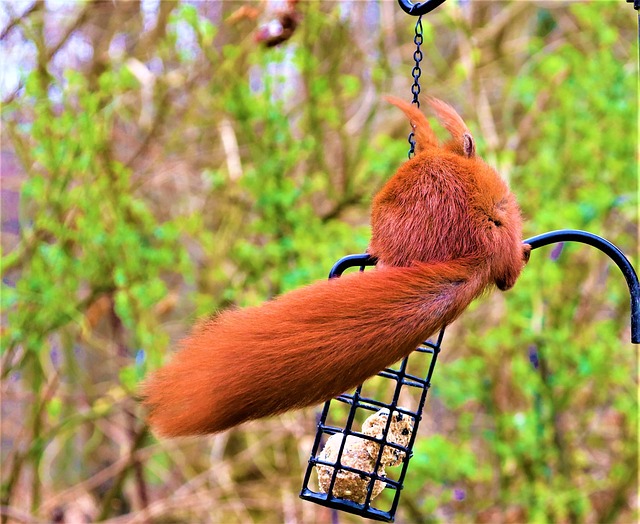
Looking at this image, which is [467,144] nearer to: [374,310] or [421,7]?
[421,7]

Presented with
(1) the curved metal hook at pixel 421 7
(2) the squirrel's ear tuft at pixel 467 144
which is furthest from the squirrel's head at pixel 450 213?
(1) the curved metal hook at pixel 421 7

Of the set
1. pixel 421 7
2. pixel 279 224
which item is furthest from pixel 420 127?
pixel 279 224

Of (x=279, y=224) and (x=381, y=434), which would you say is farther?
(x=279, y=224)

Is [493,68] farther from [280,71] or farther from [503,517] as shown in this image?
[503,517]

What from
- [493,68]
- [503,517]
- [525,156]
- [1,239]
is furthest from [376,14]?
[503,517]

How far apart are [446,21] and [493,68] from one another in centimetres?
87

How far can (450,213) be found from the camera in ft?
4.31

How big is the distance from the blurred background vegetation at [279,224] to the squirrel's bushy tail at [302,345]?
1622mm

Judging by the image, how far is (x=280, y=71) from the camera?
3.71 metres

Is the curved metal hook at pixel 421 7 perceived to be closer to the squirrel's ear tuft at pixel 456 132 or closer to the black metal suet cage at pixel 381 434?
the black metal suet cage at pixel 381 434

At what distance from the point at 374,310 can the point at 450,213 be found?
0.71 ft

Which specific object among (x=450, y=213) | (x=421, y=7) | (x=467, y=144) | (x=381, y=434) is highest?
(x=421, y=7)

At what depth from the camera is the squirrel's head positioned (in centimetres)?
131

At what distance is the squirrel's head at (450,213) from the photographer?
51.6 inches
